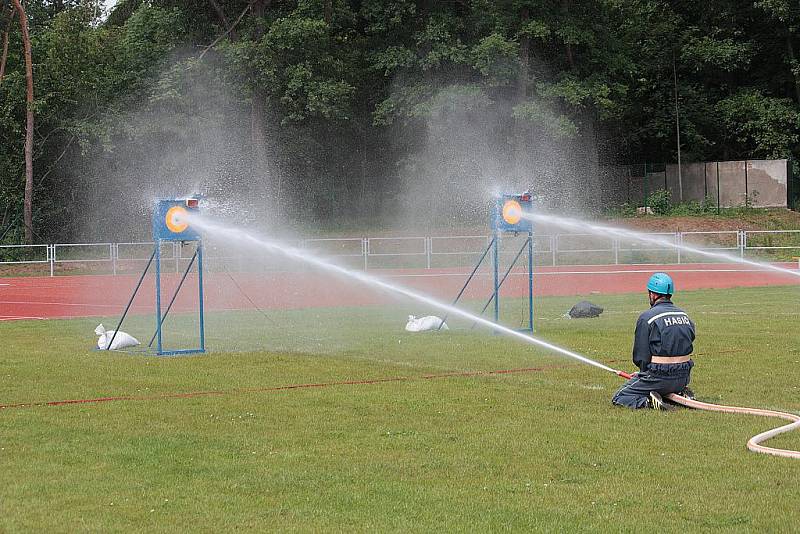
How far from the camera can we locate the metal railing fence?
44250mm

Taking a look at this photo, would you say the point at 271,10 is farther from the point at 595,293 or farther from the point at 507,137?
the point at 595,293

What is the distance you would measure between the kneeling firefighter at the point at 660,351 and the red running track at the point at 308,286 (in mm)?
18211

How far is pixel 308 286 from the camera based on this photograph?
36750mm

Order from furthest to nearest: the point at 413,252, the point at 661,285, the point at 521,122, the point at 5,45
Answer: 1. the point at 521,122
2. the point at 5,45
3. the point at 413,252
4. the point at 661,285

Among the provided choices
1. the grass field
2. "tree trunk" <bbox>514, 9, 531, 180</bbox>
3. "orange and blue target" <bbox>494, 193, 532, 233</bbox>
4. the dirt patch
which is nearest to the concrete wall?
the dirt patch

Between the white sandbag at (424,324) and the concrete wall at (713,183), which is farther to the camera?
the concrete wall at (713,183)

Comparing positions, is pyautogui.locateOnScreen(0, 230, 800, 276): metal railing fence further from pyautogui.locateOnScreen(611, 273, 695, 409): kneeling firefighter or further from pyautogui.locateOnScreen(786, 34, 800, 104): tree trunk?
pyautogui.locateOnScreen(611, 273, 695, 409): kneeling firefighter

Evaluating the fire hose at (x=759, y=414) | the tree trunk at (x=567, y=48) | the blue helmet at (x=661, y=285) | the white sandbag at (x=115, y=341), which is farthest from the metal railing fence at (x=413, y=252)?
the fire hose at (x=759, y=414)

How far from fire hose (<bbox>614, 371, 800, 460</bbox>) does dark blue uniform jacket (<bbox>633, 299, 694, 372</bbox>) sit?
54 centimetres

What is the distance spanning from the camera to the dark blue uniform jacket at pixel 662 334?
37.0ft

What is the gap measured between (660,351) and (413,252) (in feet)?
122

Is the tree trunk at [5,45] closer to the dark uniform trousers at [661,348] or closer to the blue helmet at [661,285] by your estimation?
the blue helmet at [661,285]

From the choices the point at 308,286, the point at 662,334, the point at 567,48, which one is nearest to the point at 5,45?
the point at 308,286

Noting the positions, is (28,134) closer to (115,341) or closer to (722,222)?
(722,222)
